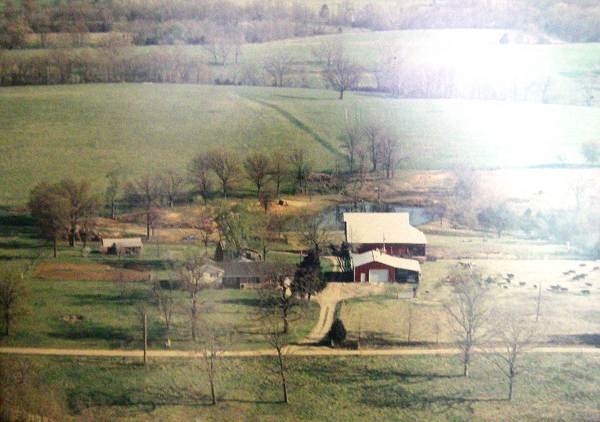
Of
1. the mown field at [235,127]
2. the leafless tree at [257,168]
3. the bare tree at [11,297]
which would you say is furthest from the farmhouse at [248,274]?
the bare tree at [11,297]

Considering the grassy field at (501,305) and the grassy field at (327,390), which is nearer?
the grassy field at (327,390)

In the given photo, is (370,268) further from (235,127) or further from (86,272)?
(86,272)

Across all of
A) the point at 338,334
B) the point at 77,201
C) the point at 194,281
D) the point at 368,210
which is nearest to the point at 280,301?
the point at 338,334

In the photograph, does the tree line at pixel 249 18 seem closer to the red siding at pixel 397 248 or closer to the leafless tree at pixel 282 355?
the red siding at pixel 397 248

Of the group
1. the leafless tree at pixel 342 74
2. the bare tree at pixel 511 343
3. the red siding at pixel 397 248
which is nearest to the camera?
the bare tree at pixel 511 343

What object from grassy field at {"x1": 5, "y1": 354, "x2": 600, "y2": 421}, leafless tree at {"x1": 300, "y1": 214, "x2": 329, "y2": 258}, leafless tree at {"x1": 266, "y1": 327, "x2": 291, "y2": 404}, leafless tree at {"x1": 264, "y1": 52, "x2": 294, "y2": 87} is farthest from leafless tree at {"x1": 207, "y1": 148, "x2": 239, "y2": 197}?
grassy field at {"x1": 5, "y1": 354, "x2": 600, "y2": 421}

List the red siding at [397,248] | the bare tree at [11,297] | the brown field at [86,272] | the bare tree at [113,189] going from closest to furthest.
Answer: the bare tree at [11,297]
the brown field at [86,272]
the red siding at [397,248]
the bare tree at [113,189]
